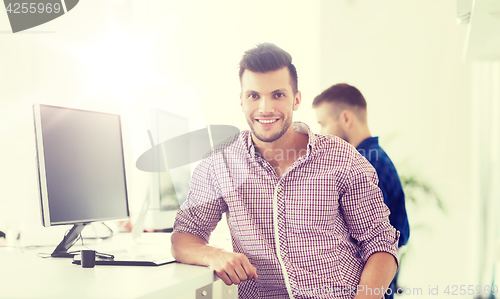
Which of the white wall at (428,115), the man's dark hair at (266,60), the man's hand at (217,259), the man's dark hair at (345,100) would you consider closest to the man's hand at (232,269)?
the man's hand at (217,259)

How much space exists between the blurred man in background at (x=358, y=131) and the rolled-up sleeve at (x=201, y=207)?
826 mm

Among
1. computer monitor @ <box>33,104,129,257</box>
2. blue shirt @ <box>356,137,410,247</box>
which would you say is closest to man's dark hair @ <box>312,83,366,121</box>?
blue shirt @ <box>356,137,410,247</box>

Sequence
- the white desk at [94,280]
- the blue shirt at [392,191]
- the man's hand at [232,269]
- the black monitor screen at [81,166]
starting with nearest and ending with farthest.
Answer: the white desk at [94,280] < the man's hand at [232,269] < the black monitor screen at [81,166] < the blue shirt at [392,191]

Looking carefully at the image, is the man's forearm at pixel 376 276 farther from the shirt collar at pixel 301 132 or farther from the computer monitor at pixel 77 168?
the computer monitor at pixel 77 168

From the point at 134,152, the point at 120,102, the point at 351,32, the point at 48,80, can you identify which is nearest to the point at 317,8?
the point at 351,32

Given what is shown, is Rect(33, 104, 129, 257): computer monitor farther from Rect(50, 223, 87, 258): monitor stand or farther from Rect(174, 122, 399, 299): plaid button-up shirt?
Rect(174, 122, 399, 299): plaid button-up shirt

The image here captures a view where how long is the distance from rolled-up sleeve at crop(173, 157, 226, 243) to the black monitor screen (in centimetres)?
24

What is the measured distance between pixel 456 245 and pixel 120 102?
2.40 metres

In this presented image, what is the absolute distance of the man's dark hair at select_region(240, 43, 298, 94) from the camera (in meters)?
1.29

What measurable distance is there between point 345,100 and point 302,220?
1.18 metres

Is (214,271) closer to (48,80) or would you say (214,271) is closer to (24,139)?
(24,139)

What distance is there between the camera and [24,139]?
1.53 metres

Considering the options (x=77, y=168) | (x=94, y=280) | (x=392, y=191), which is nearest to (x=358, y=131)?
(x=392, y=191)

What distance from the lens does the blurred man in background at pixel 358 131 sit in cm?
165
